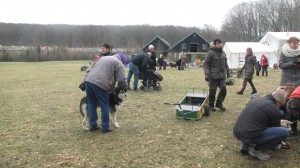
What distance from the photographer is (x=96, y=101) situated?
6.17 m

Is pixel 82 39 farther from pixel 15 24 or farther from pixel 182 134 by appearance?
pixel 182 134

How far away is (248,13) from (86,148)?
302 ft

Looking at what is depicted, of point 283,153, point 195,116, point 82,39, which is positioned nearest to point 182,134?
point 195,116

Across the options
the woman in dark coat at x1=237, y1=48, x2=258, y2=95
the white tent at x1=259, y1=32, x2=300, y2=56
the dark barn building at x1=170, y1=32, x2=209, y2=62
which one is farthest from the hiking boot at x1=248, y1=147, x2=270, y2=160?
the dark barn building at x1=170, y1=32, x2=209, y2=62

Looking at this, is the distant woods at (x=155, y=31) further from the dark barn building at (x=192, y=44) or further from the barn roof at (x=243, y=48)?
the barn roof at (x=243, y=48)

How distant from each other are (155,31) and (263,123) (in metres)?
113

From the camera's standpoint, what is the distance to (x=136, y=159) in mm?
4969

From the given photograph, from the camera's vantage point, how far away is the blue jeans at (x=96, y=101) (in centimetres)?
585

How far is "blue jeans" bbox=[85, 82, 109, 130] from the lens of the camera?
585 cm

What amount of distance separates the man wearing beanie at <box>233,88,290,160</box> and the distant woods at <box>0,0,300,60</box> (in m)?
69.3

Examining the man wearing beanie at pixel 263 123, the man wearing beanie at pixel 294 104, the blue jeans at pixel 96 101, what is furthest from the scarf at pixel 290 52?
the blue jeans at pixel 96 101

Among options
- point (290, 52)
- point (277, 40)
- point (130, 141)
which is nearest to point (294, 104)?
point (290, 52)

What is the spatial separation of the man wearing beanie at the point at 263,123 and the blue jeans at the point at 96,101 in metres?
2.69

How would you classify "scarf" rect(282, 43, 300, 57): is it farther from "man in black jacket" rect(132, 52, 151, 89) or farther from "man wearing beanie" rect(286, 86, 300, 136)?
"man in black jacket" rect(132, 52, 151, 89)
